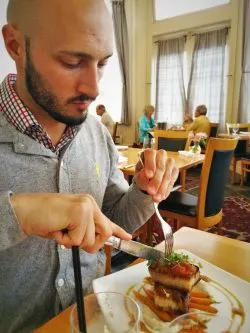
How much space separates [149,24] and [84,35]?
7685 millimetres

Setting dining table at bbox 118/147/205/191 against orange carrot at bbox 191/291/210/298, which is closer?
orange carrot at bbox 191/291/210/298

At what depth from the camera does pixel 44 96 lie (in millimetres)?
894

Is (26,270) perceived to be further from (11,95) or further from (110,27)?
(110,27)

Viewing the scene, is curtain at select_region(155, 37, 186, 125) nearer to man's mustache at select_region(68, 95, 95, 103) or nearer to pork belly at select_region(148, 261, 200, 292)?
man's mustache at select_region(68, 95, 95, 103)

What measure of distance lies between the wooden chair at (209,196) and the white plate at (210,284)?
1394 mm

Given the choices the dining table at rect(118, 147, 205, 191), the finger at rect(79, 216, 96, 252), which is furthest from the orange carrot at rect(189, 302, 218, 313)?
Answer: the dining table at rect(118, 147, 205, 191)

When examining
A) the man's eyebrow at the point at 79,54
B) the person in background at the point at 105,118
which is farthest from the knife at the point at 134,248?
the person in background at the point at 105,118

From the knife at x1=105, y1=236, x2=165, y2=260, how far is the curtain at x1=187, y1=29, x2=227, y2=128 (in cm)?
647

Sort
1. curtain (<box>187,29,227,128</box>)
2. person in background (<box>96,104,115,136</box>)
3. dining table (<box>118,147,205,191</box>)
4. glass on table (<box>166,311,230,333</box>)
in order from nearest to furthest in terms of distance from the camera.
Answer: glass on table (<box>166,311,230,333</box>) → dining table (<box>118,147,205,191</box>) → person in background (<box>96,104,115,136</box>) → curtain (<box>187,29,227,128</box>)

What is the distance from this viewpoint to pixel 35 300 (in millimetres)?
902

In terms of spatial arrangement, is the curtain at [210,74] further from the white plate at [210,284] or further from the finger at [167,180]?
the white plate at [210,284]

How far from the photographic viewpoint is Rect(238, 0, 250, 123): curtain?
6230 mm

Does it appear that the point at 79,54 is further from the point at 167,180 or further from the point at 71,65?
the point at 167,180

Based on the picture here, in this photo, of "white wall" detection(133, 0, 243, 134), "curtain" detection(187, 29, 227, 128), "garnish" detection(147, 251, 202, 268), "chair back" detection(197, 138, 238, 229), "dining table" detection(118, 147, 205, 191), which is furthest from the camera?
"curtain" detection(187, 29, 227, 128)
